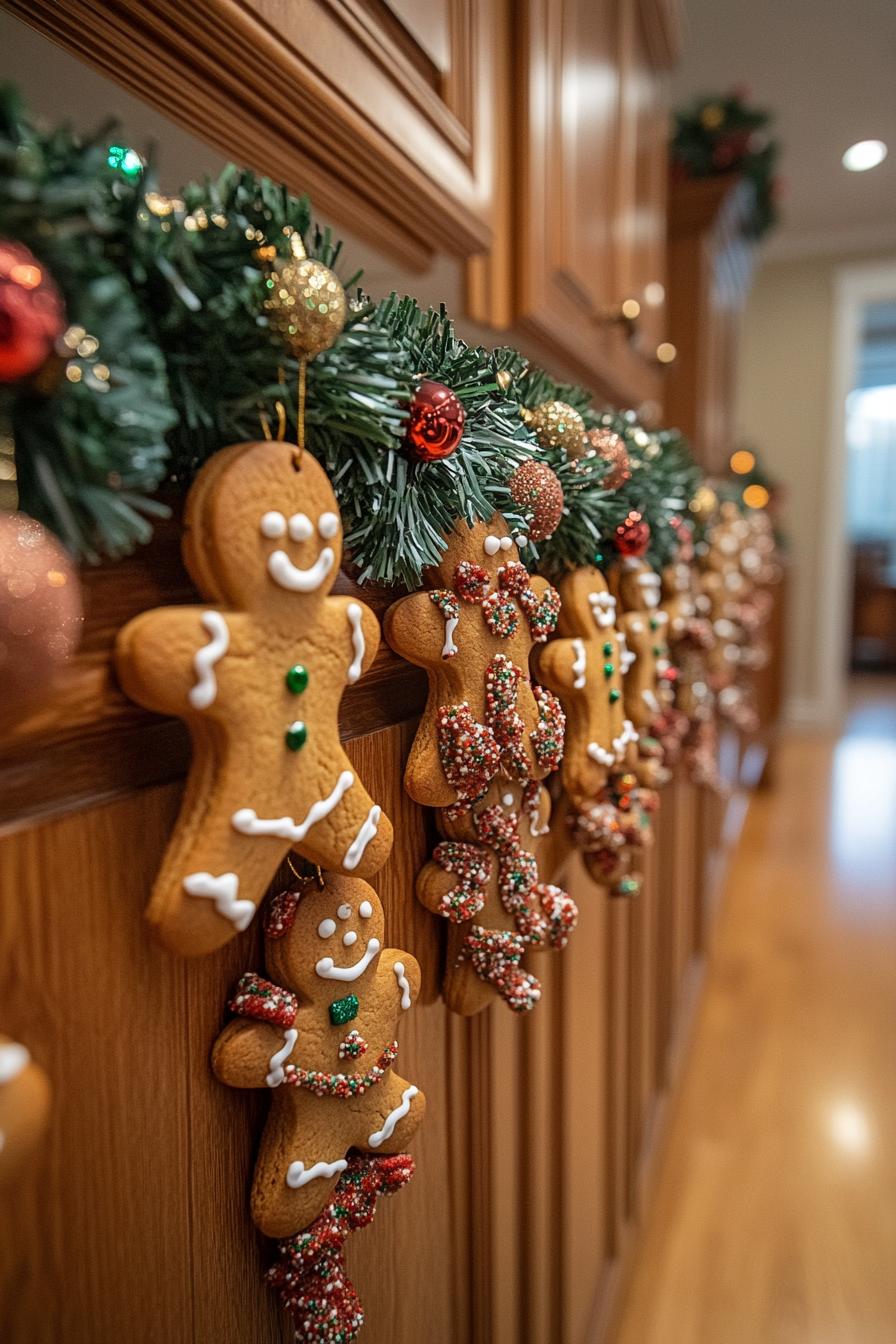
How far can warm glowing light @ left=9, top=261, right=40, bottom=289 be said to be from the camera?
Result: 216 millimetres

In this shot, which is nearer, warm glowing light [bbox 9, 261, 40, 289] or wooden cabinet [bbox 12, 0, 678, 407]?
warm glowing light [bbox 9, 261, 40, 289]

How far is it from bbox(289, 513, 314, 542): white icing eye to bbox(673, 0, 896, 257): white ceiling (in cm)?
291

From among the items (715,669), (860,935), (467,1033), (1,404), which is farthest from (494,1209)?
(860,935)

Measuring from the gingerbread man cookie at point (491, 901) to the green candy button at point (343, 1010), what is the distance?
0.32ft

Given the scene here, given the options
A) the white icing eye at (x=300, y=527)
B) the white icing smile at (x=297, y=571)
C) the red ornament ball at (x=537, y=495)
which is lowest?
the white icing smile at (x=297, y=571)

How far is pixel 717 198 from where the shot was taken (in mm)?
1994

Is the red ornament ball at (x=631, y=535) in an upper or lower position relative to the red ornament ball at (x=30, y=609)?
upper

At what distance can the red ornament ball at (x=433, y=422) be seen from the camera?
14.6 inches

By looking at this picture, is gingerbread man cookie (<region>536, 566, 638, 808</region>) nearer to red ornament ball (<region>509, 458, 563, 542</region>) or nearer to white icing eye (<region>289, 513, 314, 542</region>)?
red ornament ball (<region>509, 458, 563, 542</region>)

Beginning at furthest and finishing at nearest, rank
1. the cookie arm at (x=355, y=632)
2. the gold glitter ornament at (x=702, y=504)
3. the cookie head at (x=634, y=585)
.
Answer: the gold glitter ornament at (x=702, y=504)
the cookie head at (x=634, y=585)
the cookie arm at (x=355, y=632)

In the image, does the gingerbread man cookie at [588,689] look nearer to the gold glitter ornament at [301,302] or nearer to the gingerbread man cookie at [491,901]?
the gingerbread man cookie at [491,901]

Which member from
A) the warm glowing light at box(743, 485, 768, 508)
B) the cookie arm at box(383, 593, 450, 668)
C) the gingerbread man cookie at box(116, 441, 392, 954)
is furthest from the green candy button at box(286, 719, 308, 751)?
the warm glowing light at box(743, 485, 768, 508)

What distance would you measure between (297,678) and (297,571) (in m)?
0.04

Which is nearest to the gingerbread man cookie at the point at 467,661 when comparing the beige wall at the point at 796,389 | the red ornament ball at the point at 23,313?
the red ornament ball at the point at 23,313
